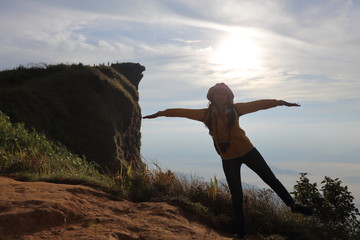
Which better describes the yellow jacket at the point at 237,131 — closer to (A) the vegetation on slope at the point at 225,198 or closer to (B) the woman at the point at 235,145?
(B) the woman at the point at 235,145

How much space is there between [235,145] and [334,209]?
2.53 meters

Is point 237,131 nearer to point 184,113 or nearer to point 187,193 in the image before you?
point 184,113

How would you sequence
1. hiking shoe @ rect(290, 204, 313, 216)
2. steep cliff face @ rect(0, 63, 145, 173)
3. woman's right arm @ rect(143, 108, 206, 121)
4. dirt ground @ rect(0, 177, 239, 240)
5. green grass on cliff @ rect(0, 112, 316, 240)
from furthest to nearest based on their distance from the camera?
steep cliff face @ rect(0, 63, 145, 173) → green grass on cliff @ rect(0, 112, 316, 240) → woman's right arm @ rect(143, 108, 206, 121) → hiking shoe @ rect(290, 204, 313, 216) → dirt ground @ rect(0, 177, 239, 240)

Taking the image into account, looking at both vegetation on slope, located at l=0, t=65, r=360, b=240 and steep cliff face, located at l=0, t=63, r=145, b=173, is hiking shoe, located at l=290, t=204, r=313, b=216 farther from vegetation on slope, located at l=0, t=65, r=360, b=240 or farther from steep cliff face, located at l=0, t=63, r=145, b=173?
steep cliff face, located at l=0, t=63, r=145, b=173

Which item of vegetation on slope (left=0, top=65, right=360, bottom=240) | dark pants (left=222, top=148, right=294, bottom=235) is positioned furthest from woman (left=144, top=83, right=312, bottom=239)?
vegetation on slope (left=0, top=65, right=360, bottom=240)

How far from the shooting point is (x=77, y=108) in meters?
20.8

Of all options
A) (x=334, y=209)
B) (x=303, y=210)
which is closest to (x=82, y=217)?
(x=303, y=210)

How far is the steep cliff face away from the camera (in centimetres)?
1800

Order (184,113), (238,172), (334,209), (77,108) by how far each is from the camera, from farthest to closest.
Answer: (77,108)
(334,209)
(184,113)
(238,172)

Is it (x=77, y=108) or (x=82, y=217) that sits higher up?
(x=77, y=108)

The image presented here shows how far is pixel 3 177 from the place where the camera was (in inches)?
265

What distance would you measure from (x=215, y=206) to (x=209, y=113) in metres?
2.08

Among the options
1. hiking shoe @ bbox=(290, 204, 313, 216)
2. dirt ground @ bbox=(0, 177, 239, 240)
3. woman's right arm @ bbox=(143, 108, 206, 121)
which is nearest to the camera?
dirt ground @ bbox=(0, 177, 239, 240)

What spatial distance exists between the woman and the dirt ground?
28.7 inches
